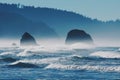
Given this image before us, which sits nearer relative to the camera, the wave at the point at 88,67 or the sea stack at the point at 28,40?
the wave at the point at 88,67

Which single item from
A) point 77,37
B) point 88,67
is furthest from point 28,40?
point 88,67

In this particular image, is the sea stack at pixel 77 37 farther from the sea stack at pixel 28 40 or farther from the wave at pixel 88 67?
the wave at pixel 88 67

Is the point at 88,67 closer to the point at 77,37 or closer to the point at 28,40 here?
the point at 77,37

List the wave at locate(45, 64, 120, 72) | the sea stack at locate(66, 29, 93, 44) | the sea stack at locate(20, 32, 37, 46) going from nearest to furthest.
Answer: the wave at locate(45, 64, 120, 72) < the sea stack at locate(66, 29, 93, 44) < the sea stack at locate(20, 32, 37, 46)

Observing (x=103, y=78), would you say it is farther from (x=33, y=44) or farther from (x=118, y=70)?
(x=33, y=44)

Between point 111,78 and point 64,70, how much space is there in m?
9.76

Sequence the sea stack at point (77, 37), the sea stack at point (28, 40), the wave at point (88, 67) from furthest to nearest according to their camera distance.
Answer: the sea stack at point (28, 40) < the sea stack at point (77, 37) < the wave at point (88, 67)

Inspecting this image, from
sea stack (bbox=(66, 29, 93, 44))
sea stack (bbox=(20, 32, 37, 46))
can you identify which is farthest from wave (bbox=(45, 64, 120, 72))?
sea stack (bbox=(20, 32, 37, 46))

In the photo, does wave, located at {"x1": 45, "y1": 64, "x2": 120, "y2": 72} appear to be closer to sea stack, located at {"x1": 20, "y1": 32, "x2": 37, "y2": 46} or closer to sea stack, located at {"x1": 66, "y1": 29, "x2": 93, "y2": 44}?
sea stack, located at {"x1": 66, "y1": 29, "x2": 93, "y2": 44}

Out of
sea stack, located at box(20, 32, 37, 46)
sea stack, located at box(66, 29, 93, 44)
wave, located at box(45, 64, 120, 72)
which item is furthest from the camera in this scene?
sea stack, located at box(20, 32, 37, 46)

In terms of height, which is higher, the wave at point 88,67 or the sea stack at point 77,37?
the sea stack at point 77,37

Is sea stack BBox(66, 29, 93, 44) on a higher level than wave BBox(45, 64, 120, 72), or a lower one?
higher

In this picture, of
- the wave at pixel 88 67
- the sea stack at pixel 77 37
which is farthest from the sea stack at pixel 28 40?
the wave at pixel 88 67

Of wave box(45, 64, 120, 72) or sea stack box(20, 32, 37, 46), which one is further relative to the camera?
sea stack box(20, 32, 37, 46)
